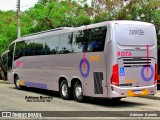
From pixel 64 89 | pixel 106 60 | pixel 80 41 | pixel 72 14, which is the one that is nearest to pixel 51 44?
pixel 64 89

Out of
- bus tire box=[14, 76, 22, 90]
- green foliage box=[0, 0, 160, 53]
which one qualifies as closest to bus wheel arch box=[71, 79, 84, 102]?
bus tire box=[14, 76, 22, 90]

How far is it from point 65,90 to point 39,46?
12.3ft

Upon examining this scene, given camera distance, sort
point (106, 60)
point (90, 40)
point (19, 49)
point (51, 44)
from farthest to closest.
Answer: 1. point (19, 49)
2. point (51, 44)
3. point (90, 40)
4. point (106, 60)

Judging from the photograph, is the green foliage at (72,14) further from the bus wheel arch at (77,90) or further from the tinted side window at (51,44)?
the bus wheel arch at (77,90)

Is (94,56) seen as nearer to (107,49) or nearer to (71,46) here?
(107,49)

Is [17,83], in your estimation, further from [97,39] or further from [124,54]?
[124,54]

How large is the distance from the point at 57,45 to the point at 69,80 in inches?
81.4

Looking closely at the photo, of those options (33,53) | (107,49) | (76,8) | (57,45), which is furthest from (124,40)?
(76,8)

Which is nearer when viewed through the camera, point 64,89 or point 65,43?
point 65,43

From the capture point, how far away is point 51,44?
64.2 feet

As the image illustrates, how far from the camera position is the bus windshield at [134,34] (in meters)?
15.0

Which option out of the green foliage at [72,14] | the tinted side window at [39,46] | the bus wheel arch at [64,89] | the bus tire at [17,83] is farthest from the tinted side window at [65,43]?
the green foliage at [72,14]

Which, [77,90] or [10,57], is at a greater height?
[10,57]

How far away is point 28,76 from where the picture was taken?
2292cm
